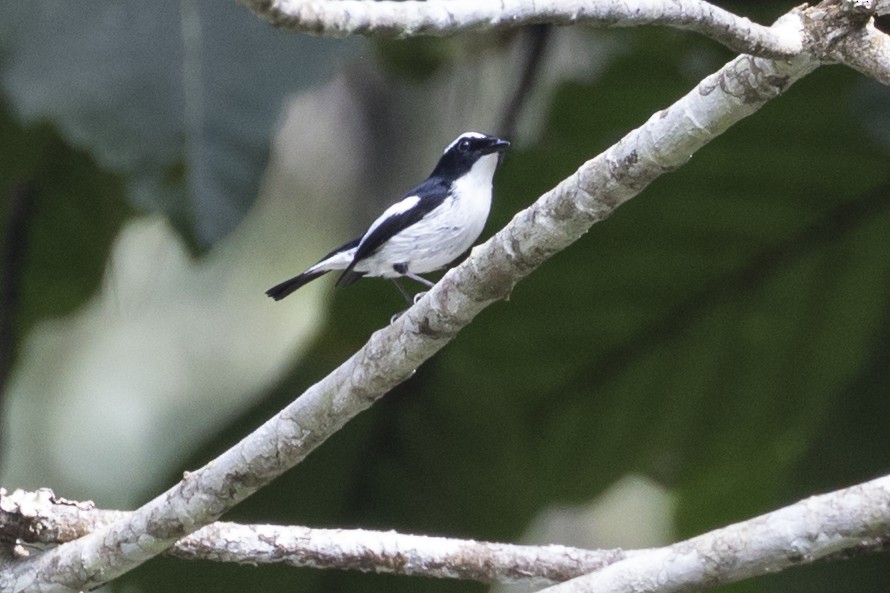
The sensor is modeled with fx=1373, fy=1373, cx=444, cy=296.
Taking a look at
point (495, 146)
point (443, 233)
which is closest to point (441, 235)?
point (443, 233)

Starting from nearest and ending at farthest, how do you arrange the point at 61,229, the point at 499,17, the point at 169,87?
the point at 499,17, the point at 169,87, the point at 61,229

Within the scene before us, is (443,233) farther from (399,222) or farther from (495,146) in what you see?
(495,146)

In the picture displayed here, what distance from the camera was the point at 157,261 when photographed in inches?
175

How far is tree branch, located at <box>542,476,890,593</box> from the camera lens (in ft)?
4.89

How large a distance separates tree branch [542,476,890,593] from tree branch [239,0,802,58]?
497 millimetres

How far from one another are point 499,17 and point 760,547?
2.27 ft

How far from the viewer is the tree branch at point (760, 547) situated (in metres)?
1.49

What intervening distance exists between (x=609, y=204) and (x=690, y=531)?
2.51 metres

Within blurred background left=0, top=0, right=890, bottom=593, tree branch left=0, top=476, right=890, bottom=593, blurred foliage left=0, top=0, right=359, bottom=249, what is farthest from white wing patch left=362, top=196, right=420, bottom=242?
blurred background left=0, top=0, right=890, bottom=593

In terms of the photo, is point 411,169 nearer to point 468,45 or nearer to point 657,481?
point 468,45

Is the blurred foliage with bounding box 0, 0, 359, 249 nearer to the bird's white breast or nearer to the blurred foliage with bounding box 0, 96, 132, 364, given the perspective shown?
the bird's white breast

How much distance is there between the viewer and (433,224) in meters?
2.39

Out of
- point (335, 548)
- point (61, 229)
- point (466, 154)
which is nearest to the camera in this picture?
point (335, 548)

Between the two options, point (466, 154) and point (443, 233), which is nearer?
point (443, 233)
